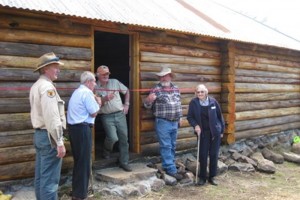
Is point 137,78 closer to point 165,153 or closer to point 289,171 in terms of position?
point 165,153

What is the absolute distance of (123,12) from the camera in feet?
22.4

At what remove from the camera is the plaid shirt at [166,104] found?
23.0 ft

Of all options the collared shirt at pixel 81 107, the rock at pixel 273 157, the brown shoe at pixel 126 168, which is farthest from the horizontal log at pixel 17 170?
the rock at pixel 273 157

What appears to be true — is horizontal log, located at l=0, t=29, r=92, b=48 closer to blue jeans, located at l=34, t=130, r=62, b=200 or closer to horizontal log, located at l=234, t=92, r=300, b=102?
blue jeans, located at l=34, t=130, r=62, b=200

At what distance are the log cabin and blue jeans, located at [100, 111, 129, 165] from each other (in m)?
0.56

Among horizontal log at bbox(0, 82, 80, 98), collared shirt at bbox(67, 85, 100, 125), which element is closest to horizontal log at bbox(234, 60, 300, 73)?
collared shirt at bbox(67, 85, 100, 125)

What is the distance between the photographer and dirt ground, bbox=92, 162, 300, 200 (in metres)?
6.52

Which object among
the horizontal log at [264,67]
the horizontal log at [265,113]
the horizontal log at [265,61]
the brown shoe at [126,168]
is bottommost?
the brown shoe at [126,168]

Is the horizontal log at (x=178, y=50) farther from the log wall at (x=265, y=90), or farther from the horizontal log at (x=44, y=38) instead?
the horizontal log at (x=44, y=38)

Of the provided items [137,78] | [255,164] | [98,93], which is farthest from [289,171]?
[98,93]

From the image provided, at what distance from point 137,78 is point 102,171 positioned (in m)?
1.91

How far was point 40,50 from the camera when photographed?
19.0 ft

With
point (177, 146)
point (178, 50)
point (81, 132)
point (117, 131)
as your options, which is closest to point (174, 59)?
point (178, 50)

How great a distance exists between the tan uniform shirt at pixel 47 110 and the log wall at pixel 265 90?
20.3ft
